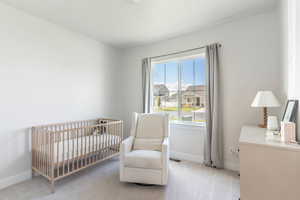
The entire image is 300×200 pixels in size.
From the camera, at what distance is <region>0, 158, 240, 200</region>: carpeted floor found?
6.29 feet

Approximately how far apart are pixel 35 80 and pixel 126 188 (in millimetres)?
2195

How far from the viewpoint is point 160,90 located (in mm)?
3660

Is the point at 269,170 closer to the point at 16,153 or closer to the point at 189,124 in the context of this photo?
the point at 189,124

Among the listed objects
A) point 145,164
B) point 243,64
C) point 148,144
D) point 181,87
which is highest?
point 243,64

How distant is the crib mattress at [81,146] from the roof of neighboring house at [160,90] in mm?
1394

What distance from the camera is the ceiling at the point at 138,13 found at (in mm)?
2141

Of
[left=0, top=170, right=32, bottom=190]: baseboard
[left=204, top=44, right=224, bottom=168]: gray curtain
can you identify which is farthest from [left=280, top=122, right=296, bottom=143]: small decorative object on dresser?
[left=0, top=170, right=32, bottom=190]: baseboard

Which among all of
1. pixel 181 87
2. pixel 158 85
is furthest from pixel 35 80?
pixel 181 87

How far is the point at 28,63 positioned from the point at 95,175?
2.07m

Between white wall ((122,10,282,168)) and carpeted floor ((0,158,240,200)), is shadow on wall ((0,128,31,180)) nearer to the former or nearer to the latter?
carpeted floor ((0,158,240,200))

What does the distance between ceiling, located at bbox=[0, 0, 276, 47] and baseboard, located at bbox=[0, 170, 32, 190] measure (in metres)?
2.48

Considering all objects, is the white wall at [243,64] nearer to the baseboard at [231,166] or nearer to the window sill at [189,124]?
the baseboard at [231,166]

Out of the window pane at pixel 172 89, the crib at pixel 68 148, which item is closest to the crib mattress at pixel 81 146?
the crib at pixel 68 148

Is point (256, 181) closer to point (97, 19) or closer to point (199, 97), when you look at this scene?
point (199, 97)
